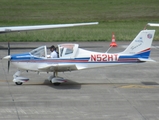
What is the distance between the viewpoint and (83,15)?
62.2 metres

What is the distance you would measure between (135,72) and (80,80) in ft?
11.3

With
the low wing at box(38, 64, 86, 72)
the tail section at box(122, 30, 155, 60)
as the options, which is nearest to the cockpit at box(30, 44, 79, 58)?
the low wing at box(38, 64, 86, 72)

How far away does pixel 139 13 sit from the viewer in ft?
210

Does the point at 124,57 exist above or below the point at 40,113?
above

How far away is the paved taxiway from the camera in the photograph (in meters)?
16.1

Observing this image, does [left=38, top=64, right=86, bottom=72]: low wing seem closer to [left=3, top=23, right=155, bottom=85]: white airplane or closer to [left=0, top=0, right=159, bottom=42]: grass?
[left=3, top=23, right=155, bottom=85]: white airplane

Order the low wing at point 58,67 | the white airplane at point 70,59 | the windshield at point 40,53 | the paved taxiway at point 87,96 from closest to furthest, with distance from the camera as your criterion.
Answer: the paved taxiway at point 87,96, the low wing at point 58,67, the white airplane at point 70,59, the windshield at point 40,53

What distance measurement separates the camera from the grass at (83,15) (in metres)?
41.5

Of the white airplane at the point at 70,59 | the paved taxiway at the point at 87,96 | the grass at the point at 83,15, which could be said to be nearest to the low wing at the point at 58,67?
the white airplane at the point at 70,59

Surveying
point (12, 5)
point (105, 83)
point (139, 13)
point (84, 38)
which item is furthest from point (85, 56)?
point (12, 5)

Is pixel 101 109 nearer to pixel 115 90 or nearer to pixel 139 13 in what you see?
pixel 115 90

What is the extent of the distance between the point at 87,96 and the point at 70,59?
2.44 m

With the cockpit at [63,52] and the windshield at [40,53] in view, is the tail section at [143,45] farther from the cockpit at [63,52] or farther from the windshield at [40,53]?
the windshield at [40,53]

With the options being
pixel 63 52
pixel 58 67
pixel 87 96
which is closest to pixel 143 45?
Answer: pixel 63 52
